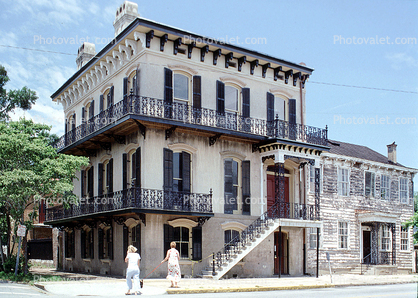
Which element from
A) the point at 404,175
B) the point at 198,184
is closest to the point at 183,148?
the point at 198,184

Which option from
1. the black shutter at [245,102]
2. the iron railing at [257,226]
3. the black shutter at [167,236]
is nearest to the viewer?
the black shutter at [167,236]

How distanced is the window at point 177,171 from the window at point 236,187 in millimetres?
2145

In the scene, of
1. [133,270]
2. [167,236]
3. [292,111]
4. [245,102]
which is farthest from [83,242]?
[133,270]

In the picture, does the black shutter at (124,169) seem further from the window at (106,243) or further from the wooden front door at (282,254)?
the wooden front door at (282,254)

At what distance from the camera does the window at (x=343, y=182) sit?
101ft

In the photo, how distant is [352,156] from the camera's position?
31969 millimetres

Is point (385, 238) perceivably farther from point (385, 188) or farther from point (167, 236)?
point (167, 236)

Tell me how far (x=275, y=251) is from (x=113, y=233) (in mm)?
8033

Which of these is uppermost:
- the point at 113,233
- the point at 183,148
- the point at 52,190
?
the point at 183,148

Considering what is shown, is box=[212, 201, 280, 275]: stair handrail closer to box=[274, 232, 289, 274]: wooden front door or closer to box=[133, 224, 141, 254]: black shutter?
box=[274, 232, 289, 274]: wooden front door

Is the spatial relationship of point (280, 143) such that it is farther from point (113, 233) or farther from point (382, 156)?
point (382, 156)

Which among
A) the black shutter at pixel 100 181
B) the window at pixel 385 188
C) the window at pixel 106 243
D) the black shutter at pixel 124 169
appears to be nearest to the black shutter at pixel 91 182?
the black shutter at pixel 100 181

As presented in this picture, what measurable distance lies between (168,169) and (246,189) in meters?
4.42

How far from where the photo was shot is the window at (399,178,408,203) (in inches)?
1379
